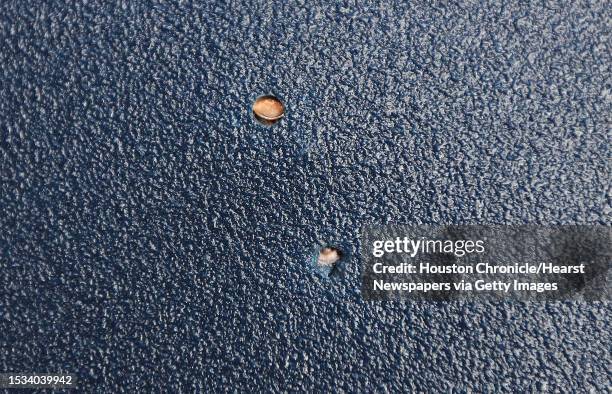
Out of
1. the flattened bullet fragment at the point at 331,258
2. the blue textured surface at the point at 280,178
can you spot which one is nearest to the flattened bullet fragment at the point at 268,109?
the blue textured surface at the point at 280,178

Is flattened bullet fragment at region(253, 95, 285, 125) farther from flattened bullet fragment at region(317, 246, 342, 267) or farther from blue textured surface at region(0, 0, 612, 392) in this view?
flattened bullet fragment at region(317, 246, 342, 267)

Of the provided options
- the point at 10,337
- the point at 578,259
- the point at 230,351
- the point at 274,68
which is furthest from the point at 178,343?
the point at 578,259

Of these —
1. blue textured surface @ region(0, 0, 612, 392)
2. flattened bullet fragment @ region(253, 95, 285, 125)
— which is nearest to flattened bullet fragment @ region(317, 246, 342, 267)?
blue textured surface @ region(0, 0, 612, 392)

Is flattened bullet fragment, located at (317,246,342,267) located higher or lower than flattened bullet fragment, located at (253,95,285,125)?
lower

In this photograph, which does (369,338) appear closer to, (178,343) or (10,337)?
(178,343)

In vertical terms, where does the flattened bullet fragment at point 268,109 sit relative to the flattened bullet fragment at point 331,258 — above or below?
above

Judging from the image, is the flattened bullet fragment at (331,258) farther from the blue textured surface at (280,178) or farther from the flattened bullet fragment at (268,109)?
the flattened bullet fragment at (268,109)

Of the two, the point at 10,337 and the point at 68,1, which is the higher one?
the point at 68,1
